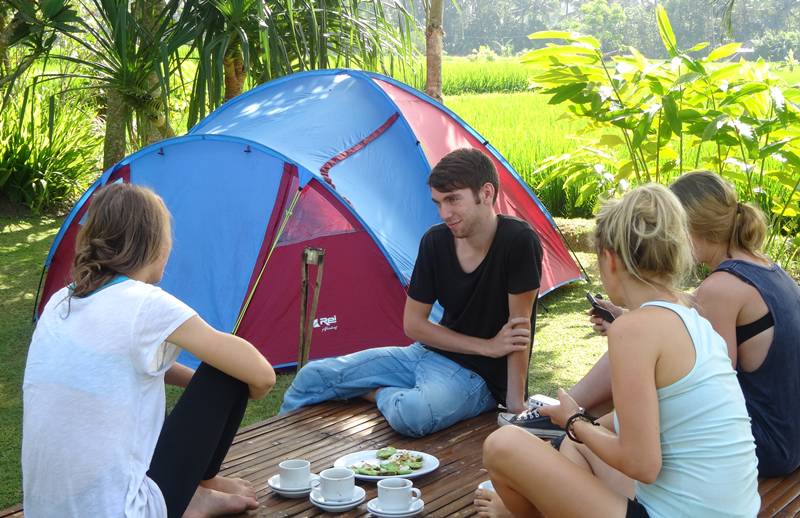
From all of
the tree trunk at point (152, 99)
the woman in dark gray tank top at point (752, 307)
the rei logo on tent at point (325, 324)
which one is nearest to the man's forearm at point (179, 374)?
the woman in dark gray tank top at point (752, 307)

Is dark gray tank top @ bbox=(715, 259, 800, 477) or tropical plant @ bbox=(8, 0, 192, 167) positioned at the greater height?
tropical plant @ bbox=(8, 0, 192, 167)

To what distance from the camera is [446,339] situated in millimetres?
2922

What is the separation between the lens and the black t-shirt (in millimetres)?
2842

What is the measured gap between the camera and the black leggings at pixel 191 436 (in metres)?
1.99

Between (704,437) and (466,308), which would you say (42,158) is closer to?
(466,308)

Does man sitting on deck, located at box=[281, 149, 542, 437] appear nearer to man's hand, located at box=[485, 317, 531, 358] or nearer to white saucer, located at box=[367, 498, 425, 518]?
man's hand, located at box=[485, 317, 531, 358]

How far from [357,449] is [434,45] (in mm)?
4048

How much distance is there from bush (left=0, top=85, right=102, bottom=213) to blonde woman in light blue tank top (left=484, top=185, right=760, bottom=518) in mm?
5817

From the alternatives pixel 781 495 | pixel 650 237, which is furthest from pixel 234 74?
pixel 650 237

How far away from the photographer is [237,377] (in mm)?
1988

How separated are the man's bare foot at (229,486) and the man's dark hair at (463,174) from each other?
105 cm

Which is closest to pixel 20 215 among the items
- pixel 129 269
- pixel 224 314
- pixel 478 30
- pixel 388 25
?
pixel 388 25

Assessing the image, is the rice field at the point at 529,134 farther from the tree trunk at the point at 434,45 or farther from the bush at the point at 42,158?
the bush at the point at 42,158

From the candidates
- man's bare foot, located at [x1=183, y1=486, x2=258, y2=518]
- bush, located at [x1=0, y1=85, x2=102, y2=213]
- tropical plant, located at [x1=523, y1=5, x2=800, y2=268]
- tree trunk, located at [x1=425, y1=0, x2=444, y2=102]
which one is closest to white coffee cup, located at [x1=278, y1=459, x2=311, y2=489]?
man's bare foot, located at [x1=183, y1=486, x2=258, y2=518]
